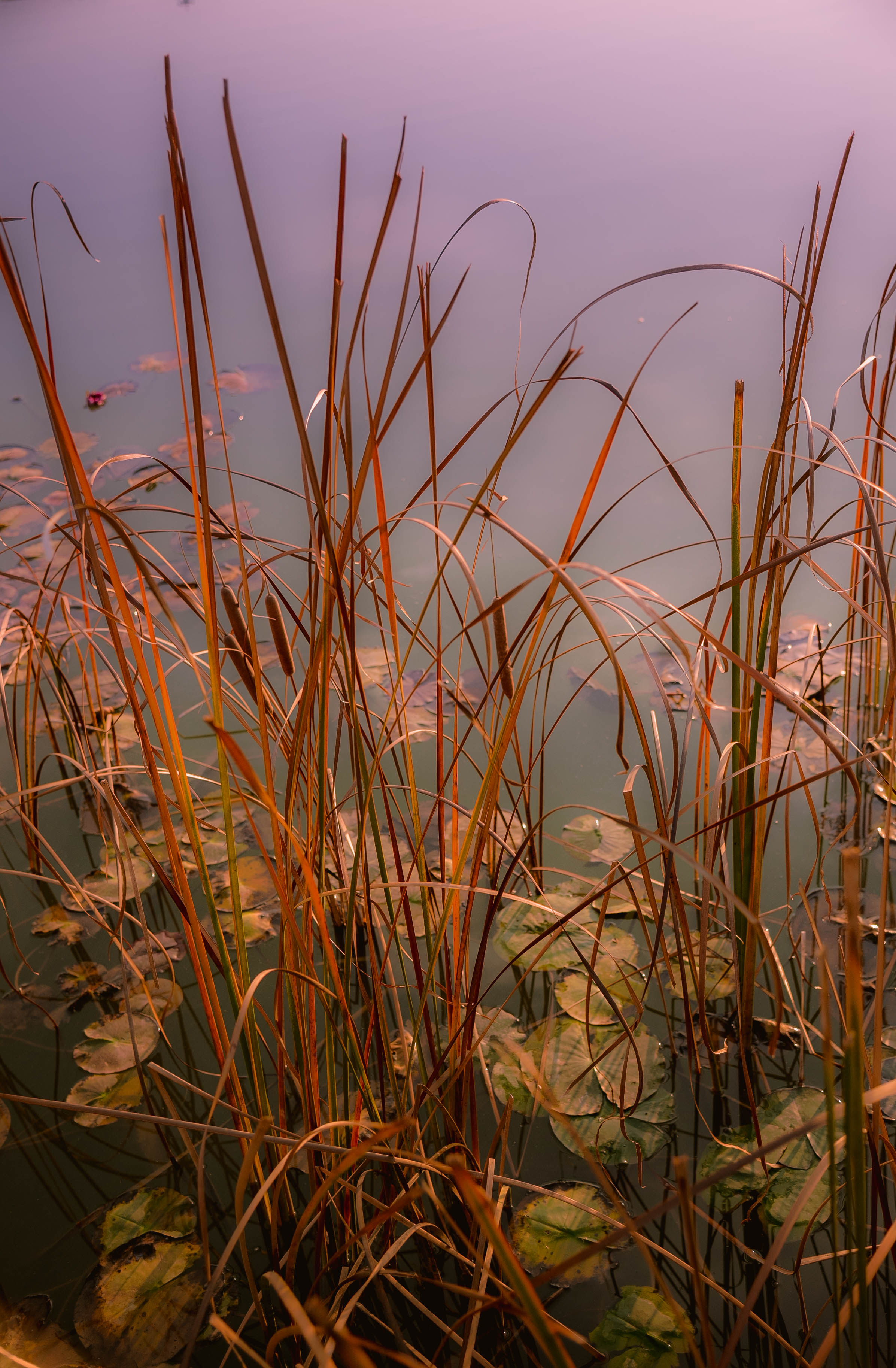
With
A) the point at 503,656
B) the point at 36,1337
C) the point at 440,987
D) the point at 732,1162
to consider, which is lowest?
the point at 36,1337

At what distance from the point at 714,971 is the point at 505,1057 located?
263 mm

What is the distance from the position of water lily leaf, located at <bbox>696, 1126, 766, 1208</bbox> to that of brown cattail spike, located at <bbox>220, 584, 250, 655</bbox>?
602mm

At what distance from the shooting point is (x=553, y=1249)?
73 centimetres

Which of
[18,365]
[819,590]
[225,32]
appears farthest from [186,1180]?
[225,32]

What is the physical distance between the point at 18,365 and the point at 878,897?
8.24 ft

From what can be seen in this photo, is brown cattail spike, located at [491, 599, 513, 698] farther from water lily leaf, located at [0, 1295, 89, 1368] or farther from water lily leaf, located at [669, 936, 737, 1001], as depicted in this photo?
water lily leaf, located at [0, 1295, 89, 1368]

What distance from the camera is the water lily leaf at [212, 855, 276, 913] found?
1113 millimetres

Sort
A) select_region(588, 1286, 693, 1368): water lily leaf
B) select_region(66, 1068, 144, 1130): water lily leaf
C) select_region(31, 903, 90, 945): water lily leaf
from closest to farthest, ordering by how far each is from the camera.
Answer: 1. select_region(588, 1286, 693, 1368): water lily leaf
2. select_region(66, 1068, 144, 1130): water lily leaf
3. select_region(31, 903, 90, 945): water lily leaf

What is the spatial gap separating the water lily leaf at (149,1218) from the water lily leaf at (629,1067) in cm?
42

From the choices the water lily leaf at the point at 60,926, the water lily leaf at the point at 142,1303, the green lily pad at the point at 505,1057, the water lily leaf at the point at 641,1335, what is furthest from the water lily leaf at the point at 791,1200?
the water lily leaf at the point at 60,926

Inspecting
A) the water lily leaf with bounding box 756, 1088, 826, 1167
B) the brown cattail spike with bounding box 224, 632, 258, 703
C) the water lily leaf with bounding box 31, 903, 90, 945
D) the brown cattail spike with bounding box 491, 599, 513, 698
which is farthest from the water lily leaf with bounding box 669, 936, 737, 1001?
the water lily leaf with bounding box 31, 903, 90, 945

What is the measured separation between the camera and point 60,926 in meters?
1.09

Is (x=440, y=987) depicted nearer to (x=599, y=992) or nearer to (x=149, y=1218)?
(x=599, y=992)

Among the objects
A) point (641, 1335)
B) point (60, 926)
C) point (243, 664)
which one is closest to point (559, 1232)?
point (641, 1335)
